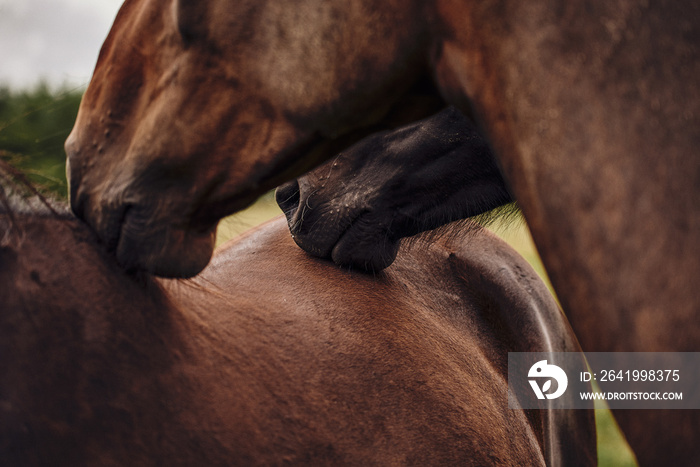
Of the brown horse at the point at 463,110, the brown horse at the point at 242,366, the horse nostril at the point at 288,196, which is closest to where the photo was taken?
the brown horse at the point at 463,110

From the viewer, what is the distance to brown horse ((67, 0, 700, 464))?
614 mm

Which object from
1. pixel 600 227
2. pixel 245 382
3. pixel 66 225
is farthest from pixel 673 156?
pixel 66 225

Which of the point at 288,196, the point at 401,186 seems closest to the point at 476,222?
the point at 401,186

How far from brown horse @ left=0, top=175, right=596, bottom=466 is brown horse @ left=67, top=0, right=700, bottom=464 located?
101mm

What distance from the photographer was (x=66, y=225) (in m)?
0.84

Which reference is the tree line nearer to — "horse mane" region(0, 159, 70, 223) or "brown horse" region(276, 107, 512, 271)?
"horse mane" region(0, 159, 70, 223)

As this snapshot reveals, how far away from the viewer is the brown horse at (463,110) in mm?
614

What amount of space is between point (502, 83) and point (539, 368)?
4.02 feet

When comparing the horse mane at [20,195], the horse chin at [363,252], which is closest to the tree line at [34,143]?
the horse mane at [20,195]

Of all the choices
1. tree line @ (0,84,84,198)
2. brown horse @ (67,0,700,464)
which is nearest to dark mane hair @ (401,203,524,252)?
brown horse @ (67,0,700,464)

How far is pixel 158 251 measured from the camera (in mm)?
864

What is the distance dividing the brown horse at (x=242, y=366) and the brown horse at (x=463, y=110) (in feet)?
0.33

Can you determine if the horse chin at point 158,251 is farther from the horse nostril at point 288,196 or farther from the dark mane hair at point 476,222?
the dark mane hair at point 476,222

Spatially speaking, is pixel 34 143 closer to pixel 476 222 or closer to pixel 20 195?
pixel 20 195
